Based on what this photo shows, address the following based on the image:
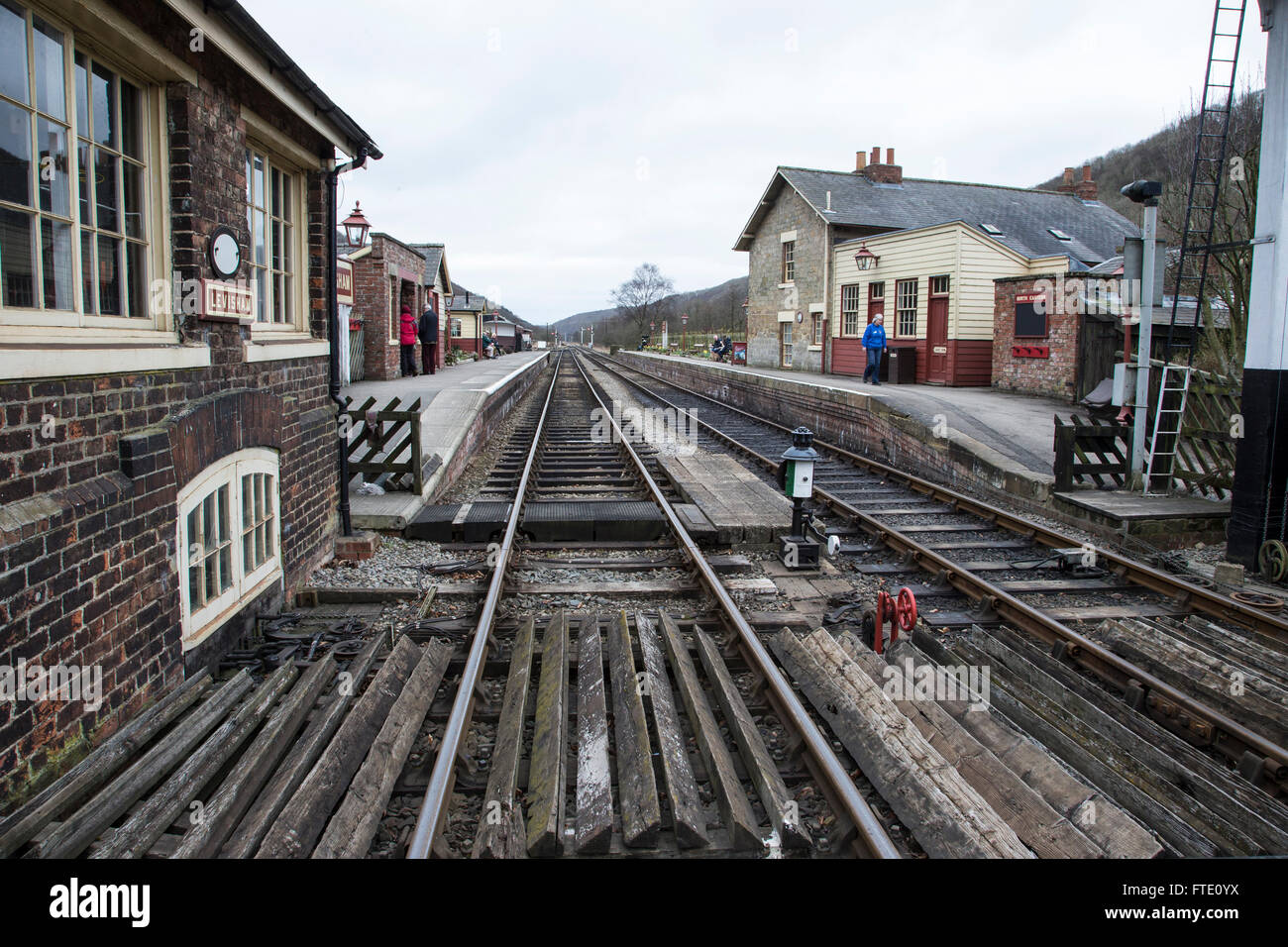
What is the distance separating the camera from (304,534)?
22.4ft

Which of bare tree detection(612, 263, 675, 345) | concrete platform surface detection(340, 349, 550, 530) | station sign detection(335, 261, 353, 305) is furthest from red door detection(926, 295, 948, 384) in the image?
bare tree detection(612, 263, 675, 345)

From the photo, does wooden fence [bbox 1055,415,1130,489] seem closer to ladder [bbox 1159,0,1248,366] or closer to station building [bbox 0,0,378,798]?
ladder [bbox 1159,0,1248,366]

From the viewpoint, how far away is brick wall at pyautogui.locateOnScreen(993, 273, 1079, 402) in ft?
55.1

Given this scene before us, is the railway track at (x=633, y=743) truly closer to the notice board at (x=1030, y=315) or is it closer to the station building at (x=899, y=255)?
the notice board at (x=1030, y=315)

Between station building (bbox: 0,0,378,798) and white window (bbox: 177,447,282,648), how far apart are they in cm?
2

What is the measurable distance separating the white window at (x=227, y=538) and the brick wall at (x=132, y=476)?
0.11 meters

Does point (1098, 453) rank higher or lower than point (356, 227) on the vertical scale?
lower

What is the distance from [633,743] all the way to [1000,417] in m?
12.2

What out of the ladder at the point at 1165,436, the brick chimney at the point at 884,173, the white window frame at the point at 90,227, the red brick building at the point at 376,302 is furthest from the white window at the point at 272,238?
the brick chimney at the point at 884,173

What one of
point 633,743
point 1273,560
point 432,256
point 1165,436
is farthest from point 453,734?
point 432,256

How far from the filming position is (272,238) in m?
6.76

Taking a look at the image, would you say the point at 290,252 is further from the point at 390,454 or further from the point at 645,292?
the point at 645,292

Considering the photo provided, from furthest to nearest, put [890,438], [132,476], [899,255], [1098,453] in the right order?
[899,255]
[890,438]
[1098,453]
[132,476]

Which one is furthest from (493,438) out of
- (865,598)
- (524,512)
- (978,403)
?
(865,598)
